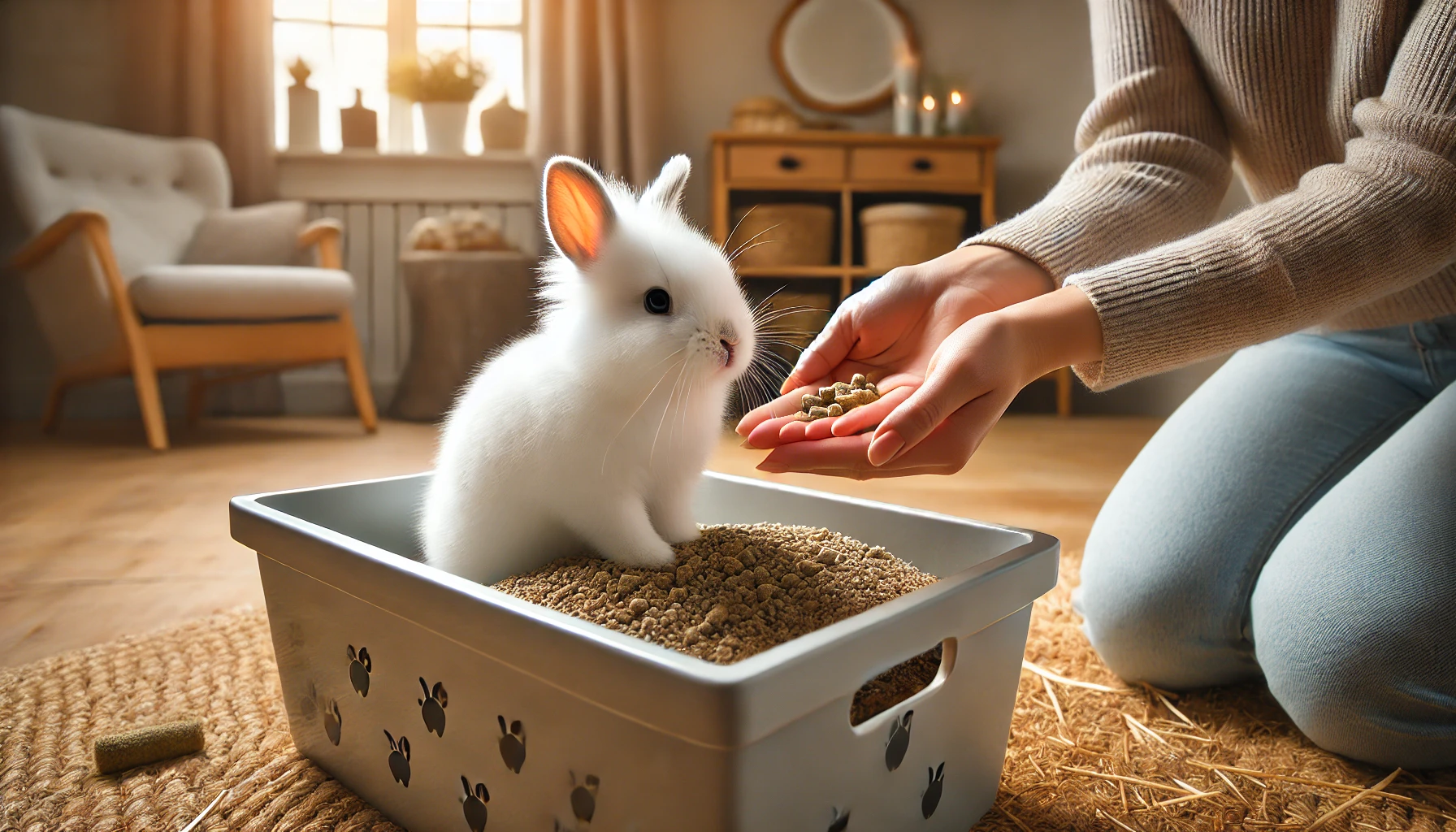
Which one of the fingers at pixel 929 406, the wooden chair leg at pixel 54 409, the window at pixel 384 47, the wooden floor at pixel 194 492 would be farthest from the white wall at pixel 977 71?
the fingers at pixel 929 406

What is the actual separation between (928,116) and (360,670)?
11.0 ft

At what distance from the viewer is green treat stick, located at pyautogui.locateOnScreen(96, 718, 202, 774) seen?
2.81ft

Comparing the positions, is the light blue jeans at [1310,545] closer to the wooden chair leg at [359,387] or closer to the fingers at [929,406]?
the fingers at [929,406]

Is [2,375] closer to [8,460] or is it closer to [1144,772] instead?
[8,460]

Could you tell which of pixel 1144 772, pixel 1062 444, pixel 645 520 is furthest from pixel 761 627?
pixel 1062 444

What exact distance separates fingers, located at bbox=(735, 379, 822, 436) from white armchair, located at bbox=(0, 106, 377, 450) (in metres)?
2.41

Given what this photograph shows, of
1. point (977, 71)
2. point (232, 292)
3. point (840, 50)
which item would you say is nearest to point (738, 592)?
point (232, 292)

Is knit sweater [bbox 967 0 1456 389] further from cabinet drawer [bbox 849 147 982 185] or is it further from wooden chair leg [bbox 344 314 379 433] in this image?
wooden chair leg [bbox 344 314 379 433]

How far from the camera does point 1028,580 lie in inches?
28.7

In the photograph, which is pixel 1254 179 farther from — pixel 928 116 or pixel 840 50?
pixel 840 50

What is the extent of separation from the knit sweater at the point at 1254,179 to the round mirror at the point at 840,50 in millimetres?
2918

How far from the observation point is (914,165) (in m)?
3.55

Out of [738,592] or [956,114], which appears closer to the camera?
[738,592]

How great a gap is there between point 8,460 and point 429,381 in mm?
1284
